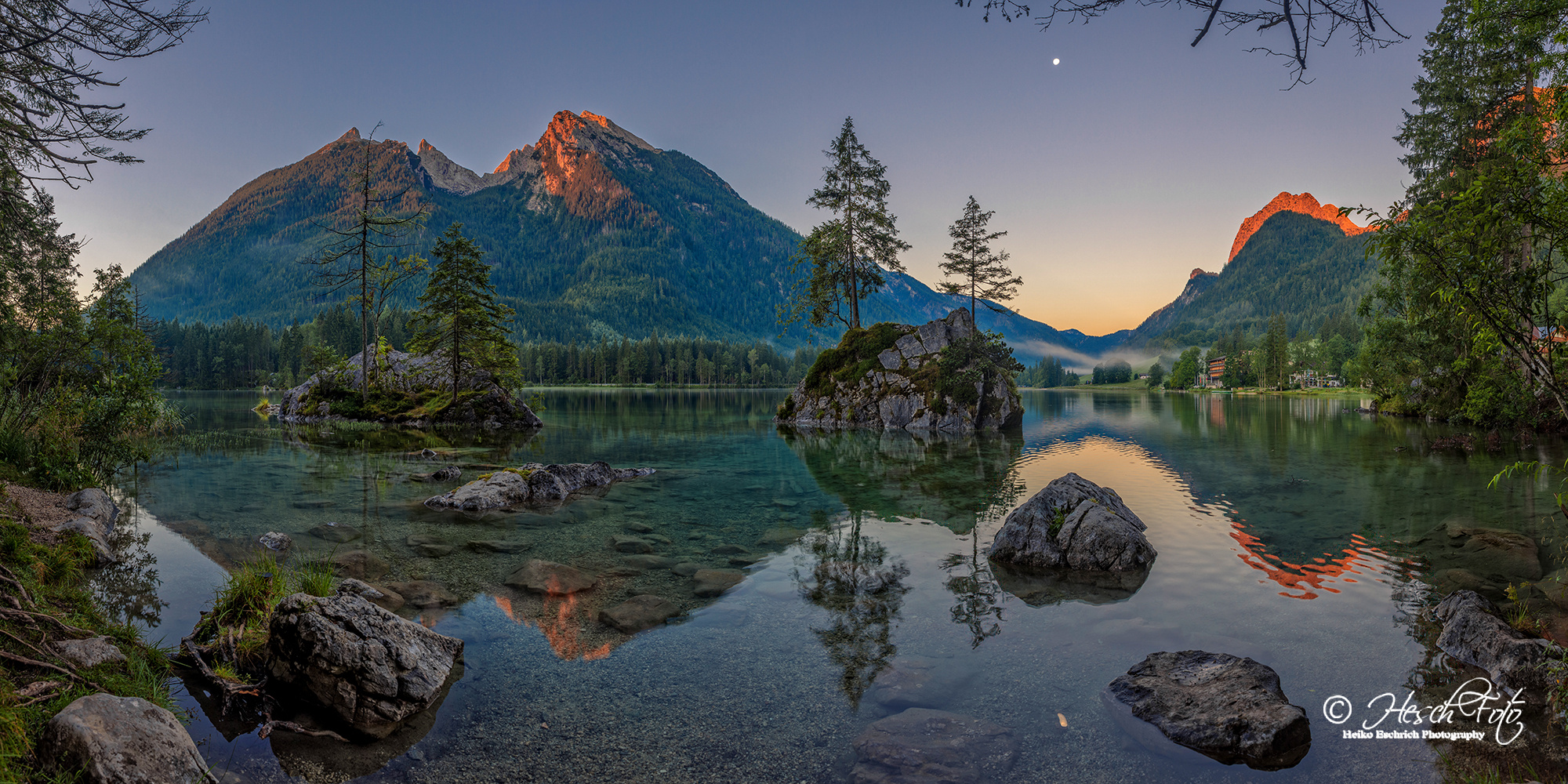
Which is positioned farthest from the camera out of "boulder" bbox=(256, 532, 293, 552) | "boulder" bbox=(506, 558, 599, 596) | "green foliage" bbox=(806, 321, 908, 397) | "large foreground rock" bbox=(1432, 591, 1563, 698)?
"green foliage" bbox=(806, 321, 908, 397)

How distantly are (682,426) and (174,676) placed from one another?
1559 inches

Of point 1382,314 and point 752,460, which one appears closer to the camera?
point 752,460

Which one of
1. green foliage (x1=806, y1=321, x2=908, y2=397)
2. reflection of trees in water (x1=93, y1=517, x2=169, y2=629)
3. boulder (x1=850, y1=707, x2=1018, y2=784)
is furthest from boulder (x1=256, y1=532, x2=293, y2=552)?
green foliage (x1=806, y1=321, x2=908, y2=397)

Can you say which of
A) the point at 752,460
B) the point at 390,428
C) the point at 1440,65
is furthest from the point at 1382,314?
the point at 390,428

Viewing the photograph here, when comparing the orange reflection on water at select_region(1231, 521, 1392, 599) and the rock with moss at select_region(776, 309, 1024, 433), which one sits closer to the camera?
the orange reflection on water at select_region(1231, 521, 1392, 599)

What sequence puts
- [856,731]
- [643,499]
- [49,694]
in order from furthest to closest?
1. [643,499]
2. [856,731]
3. [49,694]

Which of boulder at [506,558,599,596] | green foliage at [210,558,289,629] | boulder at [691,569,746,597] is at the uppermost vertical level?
green foliage at [210,558,289,629]

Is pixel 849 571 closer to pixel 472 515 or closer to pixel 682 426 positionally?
pixel 472 515

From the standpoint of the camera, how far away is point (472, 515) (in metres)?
16.3

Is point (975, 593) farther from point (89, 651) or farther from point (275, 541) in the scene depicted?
point (275, 541)

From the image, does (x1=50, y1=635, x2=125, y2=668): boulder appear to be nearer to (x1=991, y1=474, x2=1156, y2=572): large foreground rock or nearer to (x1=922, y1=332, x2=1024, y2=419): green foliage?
(x1=991, y1=474, x2=1156, y2=572): large foreground rock

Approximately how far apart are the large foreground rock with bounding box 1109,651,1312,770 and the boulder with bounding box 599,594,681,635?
6.08 metres

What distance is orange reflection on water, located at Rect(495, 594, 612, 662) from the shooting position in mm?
8305

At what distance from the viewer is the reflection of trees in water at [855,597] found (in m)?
7.95
